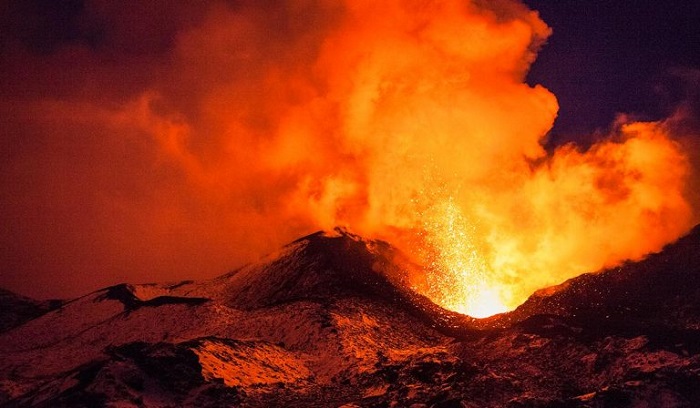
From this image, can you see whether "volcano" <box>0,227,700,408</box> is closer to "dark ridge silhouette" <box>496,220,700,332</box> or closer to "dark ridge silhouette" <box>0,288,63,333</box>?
"dark ridge silhouette" <box>496,220,700,332</box>

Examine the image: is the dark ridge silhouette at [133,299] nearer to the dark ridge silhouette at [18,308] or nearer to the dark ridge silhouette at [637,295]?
the dark ridge silhouette at [18,308]

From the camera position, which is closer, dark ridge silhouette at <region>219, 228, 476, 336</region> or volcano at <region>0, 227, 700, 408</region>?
volcano at <region>0, 227, 700, 408</region>

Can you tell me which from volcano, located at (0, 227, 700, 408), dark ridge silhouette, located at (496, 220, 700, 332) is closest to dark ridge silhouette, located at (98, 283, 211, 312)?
volcano, located at (0, 227, 700, 408)

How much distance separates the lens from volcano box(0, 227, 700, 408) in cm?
3491

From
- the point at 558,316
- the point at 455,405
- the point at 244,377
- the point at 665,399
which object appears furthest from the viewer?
the point at 558,316

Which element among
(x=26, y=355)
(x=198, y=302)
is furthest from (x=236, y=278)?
(x=26, y=355)

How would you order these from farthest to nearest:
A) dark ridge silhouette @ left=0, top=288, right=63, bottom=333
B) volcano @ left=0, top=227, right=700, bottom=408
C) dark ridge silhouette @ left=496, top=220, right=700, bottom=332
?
1. dark ridge silhouette @ left=0, top=288, right=63, bottom=333
2. dark ridge silhouette @ left=496, top=220, right=700, bottom=332
3. volcano @ left=0, top=227, right=700, bottom=408

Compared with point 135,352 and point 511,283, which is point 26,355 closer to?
point 135,352

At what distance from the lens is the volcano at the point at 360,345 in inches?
1374

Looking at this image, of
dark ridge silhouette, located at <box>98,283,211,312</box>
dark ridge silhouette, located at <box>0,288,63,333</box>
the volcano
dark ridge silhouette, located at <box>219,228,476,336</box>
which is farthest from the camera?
dark ridge silhouette, located at <box>0,288,63,333</box>

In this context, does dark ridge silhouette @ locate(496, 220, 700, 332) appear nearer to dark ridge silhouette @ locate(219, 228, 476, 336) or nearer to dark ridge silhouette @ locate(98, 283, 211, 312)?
dark ridge silhouette @ locate(219, 228, 476, 336)

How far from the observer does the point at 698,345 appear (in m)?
37.3

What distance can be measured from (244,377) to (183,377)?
470 centimetres

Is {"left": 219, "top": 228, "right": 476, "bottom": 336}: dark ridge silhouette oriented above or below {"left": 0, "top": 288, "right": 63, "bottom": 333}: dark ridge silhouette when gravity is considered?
above
